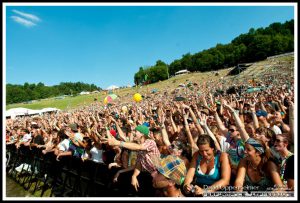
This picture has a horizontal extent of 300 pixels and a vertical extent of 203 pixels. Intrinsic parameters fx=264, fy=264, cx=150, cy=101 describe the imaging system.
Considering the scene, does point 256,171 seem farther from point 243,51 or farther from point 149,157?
point 243,51

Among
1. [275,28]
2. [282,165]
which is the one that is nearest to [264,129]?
[282,165]

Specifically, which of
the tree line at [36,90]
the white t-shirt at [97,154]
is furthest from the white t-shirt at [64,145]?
the tree line at [36,90]

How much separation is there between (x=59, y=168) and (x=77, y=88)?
180563mm

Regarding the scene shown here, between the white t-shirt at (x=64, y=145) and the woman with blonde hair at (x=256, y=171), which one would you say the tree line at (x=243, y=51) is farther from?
the woman with blonde hair at (x=256, y=171)

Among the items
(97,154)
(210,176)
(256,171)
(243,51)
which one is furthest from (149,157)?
(243,51)

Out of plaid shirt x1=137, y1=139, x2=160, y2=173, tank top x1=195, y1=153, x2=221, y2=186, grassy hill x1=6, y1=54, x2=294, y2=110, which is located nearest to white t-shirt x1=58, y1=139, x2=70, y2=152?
plaid shirt x1=137, y1=139, x2=160, y2=173

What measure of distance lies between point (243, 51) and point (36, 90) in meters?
103

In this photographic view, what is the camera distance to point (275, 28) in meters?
103

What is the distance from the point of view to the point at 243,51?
90.2 metres

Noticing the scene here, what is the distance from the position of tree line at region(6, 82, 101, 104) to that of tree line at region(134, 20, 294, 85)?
55.8 meters

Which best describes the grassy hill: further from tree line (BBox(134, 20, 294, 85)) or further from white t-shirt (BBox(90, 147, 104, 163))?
white t-shirt (BBox(90, 147, 104, 163))

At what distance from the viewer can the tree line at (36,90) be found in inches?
4434

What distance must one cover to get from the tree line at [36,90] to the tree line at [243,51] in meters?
55.8

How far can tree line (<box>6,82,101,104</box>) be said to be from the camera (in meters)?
113
